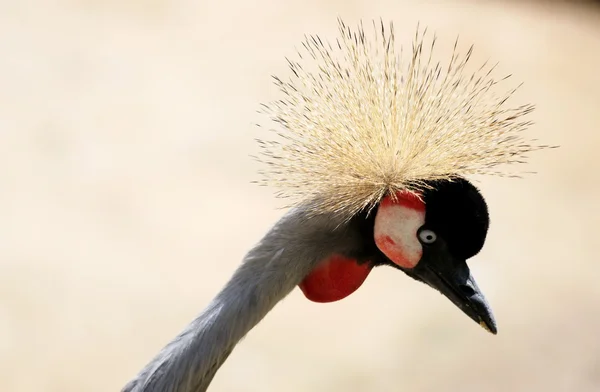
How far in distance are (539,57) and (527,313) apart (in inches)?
65.1

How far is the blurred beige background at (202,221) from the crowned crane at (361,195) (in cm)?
111

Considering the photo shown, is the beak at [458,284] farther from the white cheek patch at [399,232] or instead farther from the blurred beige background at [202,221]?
the blurred beige background at [202,221]

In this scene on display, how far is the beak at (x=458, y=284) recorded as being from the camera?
1.24m

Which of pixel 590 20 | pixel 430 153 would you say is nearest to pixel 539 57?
pixel 590 20

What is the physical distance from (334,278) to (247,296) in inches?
5.9

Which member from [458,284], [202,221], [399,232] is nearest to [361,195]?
[399,232]

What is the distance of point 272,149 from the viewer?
4.08ft

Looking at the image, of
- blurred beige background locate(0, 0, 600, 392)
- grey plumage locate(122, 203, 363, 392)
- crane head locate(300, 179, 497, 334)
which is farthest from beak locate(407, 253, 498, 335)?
blurred beige background locate(0, 0, 600, 392)

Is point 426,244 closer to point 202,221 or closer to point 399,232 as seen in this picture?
point 399,232

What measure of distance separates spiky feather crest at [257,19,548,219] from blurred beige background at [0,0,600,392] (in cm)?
118

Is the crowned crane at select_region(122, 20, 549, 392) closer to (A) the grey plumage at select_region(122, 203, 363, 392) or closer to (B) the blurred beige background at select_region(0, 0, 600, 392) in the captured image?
(A) the grey plumage at select_region(122, 203, 363, 392)

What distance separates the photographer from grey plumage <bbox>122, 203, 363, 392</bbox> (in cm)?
116

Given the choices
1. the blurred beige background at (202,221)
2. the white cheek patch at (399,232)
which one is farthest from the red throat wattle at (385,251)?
the blurred beige background at (202,221)

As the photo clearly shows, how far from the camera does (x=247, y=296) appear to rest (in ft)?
3.84
